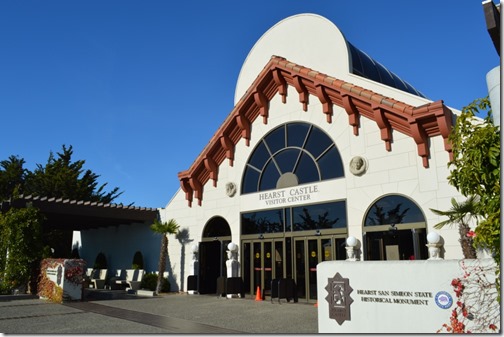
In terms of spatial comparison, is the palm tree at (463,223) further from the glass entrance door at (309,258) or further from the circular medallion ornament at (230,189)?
the circular medallion ornament at (230,189)

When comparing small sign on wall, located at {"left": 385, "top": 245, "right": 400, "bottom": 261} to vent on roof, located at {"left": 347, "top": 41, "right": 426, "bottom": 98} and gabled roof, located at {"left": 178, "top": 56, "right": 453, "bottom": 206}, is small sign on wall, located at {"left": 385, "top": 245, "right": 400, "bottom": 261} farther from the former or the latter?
vent on roof, located at {"left": 347, "top": 41, "right": 426, "bottom": 98}

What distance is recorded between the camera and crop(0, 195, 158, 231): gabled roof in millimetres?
18422

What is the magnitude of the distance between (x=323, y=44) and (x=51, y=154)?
38797mm

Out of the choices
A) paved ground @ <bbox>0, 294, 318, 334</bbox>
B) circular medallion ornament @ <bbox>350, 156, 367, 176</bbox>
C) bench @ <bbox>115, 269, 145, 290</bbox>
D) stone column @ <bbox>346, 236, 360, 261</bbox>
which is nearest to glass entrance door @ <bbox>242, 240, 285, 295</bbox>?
paved ground @ <bbox>0, 294, 318, 334</bbox>

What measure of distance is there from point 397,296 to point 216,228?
12632 millimetres

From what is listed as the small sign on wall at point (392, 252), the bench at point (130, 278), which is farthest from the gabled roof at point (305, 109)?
the bench at point (130, 278)

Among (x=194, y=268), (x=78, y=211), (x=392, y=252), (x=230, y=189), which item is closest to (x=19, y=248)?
(x=78, y=211)

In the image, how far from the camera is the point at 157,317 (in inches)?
477

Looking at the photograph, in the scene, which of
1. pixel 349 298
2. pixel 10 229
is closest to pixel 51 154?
pixel 10 229

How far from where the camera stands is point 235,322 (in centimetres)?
1101

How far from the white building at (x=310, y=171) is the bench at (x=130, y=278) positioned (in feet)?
3.26

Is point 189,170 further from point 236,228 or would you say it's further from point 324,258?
point 324,258

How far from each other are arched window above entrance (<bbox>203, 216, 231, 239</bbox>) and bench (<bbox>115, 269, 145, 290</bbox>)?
4.61 m

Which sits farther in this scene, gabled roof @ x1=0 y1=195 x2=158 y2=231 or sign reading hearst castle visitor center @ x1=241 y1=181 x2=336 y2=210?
gabled roof @ x1=0 y1=195 x2=158 y2=231
